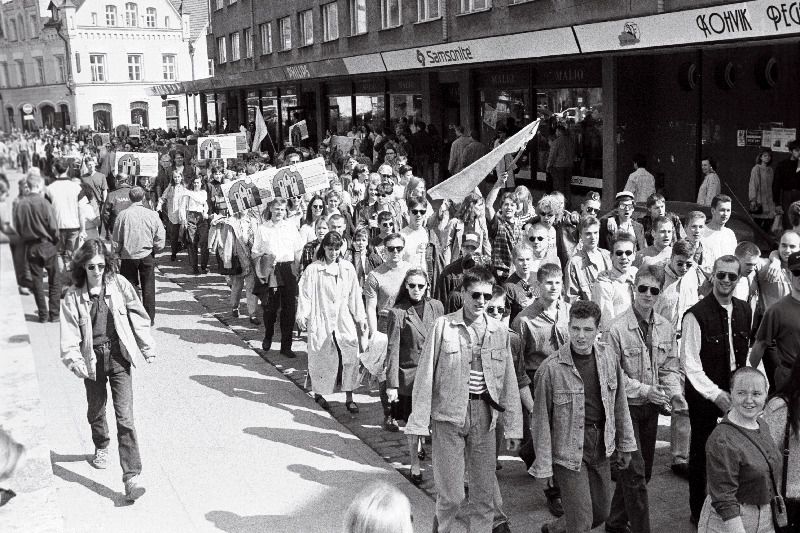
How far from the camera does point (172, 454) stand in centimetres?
756

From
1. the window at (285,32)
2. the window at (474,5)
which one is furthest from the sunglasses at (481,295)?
the window at (285,32)

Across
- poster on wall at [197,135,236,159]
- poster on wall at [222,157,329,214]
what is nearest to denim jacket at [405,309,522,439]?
poster on wall at [222,157,329,214]

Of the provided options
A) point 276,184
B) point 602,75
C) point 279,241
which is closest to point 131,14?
point 279,241

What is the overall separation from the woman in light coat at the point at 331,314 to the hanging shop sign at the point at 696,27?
668cm

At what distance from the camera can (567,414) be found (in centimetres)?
535

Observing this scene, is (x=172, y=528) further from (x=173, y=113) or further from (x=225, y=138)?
(x=173, y=113)

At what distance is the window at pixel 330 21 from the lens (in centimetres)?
3103

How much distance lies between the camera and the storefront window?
62.7 ft

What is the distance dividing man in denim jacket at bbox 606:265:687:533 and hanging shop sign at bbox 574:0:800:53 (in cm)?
701

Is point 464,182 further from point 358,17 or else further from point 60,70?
point 358,17

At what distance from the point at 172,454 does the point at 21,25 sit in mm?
A: 6124

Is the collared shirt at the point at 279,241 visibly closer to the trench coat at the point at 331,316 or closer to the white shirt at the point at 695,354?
the trench coat at the point at 331,316

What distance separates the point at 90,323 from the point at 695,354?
4.12 meters

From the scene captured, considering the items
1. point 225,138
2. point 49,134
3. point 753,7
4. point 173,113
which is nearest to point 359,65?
point 225,138
